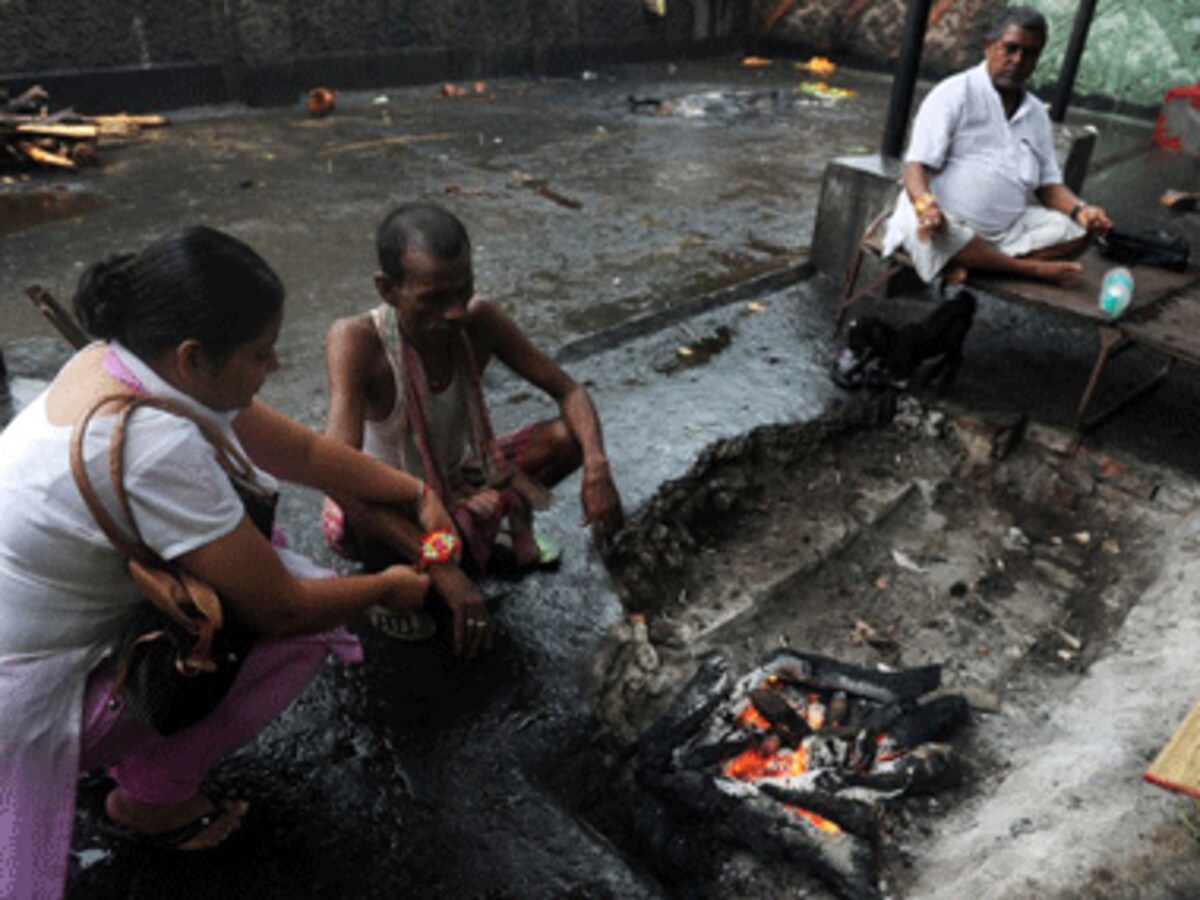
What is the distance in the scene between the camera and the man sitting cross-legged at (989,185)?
4250mm

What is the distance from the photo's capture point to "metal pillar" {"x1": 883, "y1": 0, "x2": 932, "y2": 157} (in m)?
5.31

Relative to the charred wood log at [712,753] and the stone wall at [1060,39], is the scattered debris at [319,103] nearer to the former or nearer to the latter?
the stone wall at [1060,39]

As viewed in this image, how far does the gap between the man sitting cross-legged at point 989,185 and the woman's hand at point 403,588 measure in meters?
3.13

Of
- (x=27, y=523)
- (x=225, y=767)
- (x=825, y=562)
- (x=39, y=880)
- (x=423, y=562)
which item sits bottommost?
(x=825, y=562)

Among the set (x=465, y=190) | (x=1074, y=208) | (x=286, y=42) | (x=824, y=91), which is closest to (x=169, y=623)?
(x=1074, y=208)

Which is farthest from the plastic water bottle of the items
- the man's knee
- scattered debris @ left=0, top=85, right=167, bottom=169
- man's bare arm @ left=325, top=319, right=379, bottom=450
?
scattered debris @ left=0, top=85, right=167, bottom=169

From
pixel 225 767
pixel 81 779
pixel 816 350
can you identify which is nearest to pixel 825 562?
pixel 816 350

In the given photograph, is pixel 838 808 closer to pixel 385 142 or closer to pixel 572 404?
pixel 572 404

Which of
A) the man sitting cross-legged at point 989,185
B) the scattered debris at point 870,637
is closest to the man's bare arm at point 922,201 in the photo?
the man sitting cross-legged at point 989,185

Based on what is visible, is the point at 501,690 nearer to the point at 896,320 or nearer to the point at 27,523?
the point at 27,523

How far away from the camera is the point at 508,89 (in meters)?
12.0

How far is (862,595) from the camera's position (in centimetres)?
369

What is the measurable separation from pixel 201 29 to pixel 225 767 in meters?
9.95

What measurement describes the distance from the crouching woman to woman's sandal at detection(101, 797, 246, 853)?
128mm
